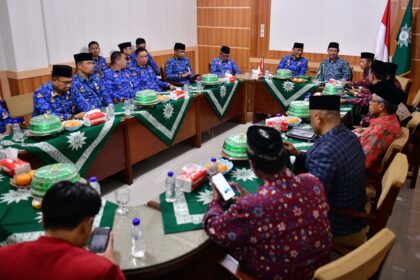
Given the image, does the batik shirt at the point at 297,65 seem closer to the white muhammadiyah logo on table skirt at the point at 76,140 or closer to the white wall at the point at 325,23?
the white wall at the point at 325,23

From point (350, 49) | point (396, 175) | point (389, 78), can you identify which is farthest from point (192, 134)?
point (350, 49)

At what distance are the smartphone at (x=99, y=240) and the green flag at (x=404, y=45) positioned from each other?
238 inches

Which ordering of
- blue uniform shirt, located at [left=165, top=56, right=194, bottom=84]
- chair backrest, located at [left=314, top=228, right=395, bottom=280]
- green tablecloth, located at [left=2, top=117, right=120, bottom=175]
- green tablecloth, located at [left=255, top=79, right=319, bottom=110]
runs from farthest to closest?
blue uniform shirt, located at [left=165, top=56, right=194, bottom=84], green tablecloth, located at [left=255, top=79, right=319, bottom=110], green tablecloth, located at [left=2, top=117, right=120, bottom=175], chair backrest, located at [left=314, top=228, right=395, bottom=280]

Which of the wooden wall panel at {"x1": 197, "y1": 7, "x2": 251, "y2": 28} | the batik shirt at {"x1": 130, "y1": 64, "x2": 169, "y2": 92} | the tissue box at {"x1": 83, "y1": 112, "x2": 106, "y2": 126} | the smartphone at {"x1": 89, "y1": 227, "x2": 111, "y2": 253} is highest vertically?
the wooden wall panel at {"x1": 197, "y1": 7, "x2": 251, "y2": 28}

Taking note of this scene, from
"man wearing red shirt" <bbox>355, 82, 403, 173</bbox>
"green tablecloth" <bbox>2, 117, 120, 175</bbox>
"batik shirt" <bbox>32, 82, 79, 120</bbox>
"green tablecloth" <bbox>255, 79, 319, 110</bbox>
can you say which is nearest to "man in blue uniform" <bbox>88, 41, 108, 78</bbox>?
"batik shirt" <bbox>32, 82, 79, 120</bbox>

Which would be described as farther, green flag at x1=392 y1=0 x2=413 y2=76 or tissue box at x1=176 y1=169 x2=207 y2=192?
green flag at x1=392 y1=0 x2=413 y2=76

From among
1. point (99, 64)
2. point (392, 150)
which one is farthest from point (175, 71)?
point (392, 150)

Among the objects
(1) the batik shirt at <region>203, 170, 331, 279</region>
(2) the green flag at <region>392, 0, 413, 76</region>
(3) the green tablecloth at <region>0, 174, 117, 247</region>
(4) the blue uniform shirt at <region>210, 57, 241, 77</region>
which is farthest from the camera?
(4) the blue uniform shirt at <region>210, 57, 241, 77</region>

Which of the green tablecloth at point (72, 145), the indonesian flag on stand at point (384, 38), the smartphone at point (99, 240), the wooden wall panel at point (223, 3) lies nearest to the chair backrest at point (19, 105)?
the green tablecloth at point (72, 145)

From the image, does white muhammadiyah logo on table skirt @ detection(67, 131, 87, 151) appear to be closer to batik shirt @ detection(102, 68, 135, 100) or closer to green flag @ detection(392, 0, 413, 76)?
batik shirt @ detection(102, 68, 135, 100)

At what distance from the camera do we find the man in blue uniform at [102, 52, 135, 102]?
477 cm

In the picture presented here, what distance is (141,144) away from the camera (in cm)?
396

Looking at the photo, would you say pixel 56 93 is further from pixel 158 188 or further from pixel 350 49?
pixel 350 49

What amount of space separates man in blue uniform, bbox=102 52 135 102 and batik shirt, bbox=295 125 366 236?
3294mm
